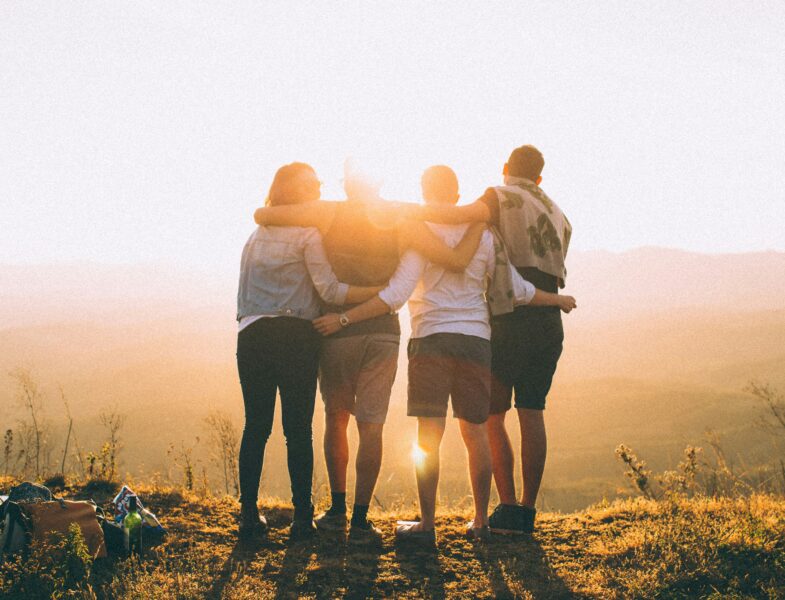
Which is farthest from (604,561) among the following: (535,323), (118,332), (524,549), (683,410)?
(118,332)

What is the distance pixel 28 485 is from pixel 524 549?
10.3ft

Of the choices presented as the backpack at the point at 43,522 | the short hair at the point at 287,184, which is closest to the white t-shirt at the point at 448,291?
the short hair at the point at 287,184

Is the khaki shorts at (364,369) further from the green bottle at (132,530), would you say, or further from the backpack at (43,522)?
the backpack at (43,522)

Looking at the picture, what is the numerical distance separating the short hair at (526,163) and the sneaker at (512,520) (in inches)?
91.7

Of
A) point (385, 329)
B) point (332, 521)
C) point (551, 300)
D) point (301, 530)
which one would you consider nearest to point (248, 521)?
point (301, 530)

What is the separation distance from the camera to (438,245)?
161 inches

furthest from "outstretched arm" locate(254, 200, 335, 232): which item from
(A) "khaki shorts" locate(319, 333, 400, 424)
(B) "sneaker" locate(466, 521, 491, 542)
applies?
(B) "sneaker" locate(466, 521, 491, 542)

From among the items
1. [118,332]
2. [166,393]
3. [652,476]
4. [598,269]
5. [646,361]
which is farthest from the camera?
[598,269]

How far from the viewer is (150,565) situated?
3.68 metres

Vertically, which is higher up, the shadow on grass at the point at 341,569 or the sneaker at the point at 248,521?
the sneaker at the point at 248,521

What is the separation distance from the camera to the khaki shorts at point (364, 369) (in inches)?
165

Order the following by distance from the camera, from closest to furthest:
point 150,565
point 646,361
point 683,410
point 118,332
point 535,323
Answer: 1. point 150,565
2. point 535,323
3. point 683,410
4. point 646,361
5. point 118,332

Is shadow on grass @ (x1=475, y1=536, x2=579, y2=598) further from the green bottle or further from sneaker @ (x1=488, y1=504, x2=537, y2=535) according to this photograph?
Result: the green bottle

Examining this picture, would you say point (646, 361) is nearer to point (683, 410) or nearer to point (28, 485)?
point (683, 410)
